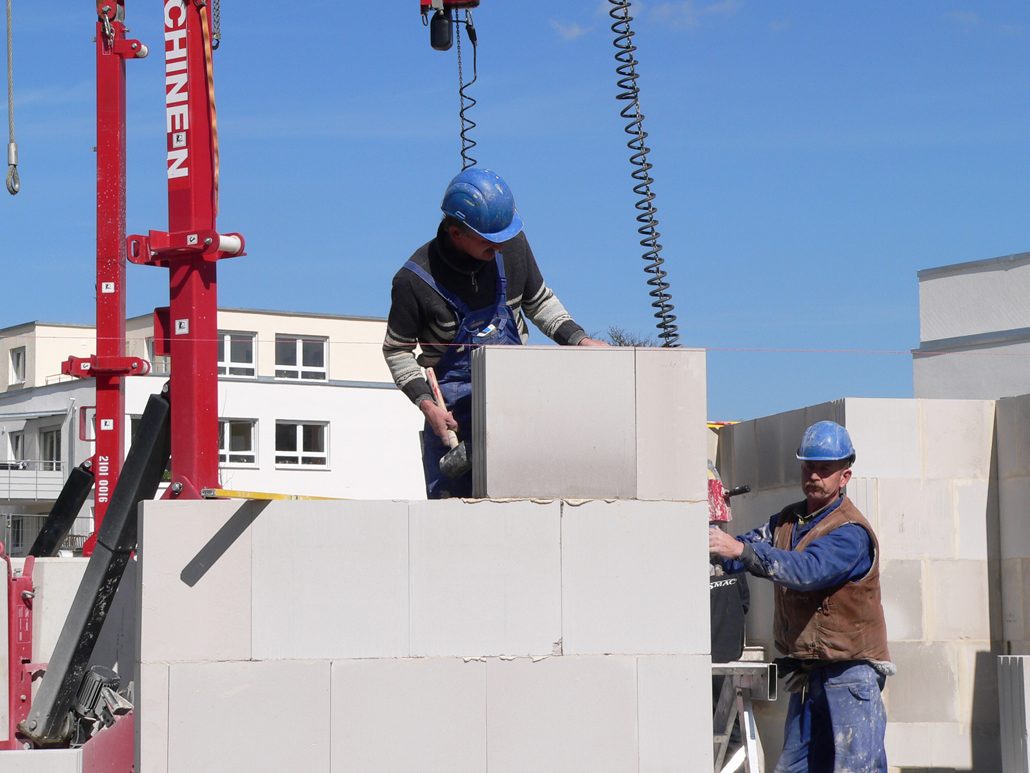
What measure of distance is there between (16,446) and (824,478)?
47.5 meters

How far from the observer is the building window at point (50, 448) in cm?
4831

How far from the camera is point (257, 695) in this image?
5.25m

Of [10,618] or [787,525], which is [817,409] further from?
[10,618]

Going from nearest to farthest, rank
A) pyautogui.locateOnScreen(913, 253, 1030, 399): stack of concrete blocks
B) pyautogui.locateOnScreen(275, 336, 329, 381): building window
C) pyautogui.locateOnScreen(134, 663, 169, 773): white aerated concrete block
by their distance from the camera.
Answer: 1. pyautogui.locateOnScreen(134, 663, 169, 773): white aerated concrete block
2. pyautogui.locateOnScreen(913, 253, 1030, 399): stack of concrete blocks
3. pyautogui.locateOnScreen(275, 336, 329, 381): building window

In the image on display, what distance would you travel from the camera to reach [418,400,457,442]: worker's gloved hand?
19.8 ft

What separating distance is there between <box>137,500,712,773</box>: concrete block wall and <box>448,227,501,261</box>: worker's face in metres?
1.18

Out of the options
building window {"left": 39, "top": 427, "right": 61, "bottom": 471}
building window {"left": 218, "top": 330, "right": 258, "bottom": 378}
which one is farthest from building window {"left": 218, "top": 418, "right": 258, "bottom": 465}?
building window {"left": 39, "top": 427, "right": 61, "bottom": 471}

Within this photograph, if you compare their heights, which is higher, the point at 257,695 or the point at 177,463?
the point at 177,463

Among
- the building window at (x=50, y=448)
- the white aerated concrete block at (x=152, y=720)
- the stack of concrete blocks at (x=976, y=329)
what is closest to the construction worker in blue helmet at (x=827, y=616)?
the white aerated concrete block at (x=152, y=720)

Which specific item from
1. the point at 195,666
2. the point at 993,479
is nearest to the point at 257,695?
the point at 195,666

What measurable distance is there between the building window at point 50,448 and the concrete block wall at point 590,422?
147 feet

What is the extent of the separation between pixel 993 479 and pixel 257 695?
15.1ft

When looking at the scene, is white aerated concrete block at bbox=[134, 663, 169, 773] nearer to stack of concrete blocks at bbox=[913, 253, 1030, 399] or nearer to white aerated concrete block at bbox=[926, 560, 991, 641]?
white aerated concrete block at bbox=[926, 560, 991, 641]

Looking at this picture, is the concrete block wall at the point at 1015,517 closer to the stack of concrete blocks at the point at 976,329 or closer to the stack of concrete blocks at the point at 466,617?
the stack of concrete blocks at the point at 466,617
